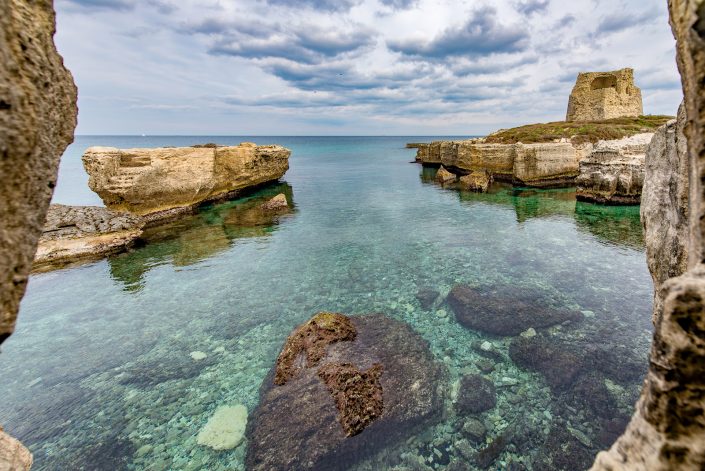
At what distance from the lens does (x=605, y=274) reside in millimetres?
13867

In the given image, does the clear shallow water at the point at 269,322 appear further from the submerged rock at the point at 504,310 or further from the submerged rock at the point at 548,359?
the submerged rock at the point at 504,310

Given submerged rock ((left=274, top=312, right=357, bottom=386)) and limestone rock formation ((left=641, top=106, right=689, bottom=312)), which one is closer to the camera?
limestone rock formation ((left=641, top=106, right=689, bottom=312))

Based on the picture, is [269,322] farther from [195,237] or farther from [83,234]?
[83,234]

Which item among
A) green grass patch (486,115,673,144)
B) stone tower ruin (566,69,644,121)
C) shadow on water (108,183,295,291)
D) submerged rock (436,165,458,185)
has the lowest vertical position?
shadow on water (108,183,295,291)

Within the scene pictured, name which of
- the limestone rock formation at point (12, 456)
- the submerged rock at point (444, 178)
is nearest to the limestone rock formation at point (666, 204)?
the limestone rock formation at point (12, 456)

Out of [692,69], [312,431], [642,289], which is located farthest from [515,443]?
[642,289]

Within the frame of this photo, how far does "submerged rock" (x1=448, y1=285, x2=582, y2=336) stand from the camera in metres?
10.4

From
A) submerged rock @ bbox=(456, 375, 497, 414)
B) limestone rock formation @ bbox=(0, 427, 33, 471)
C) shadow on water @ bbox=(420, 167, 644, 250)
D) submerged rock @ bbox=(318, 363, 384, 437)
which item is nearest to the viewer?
limestone rock formation @ bbox=(0, 427, 33, 471)

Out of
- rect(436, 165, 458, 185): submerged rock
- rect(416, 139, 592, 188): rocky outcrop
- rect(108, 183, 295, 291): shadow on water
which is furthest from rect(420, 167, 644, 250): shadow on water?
rect(108, 183, 295, 291): shadow on water

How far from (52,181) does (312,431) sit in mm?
6200

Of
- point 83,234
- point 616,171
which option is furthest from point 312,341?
point 616,171

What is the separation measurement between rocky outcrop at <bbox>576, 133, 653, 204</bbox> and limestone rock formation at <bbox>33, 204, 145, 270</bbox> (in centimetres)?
3538

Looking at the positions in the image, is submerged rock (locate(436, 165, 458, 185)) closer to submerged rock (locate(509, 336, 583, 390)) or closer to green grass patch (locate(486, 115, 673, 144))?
green grass patch (locate(486, 115, 673, 144))

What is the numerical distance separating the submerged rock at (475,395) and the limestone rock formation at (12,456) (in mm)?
7257
